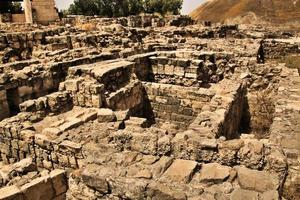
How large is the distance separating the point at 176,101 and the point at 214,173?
5.38 metres

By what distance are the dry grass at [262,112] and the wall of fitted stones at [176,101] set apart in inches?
69.7

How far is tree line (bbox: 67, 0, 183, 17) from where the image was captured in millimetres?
43156

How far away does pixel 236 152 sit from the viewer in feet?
14.5

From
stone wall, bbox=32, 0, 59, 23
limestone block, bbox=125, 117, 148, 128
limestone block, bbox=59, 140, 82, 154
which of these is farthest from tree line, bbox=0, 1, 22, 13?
limestone block, bbox=59, 140, 82, 154

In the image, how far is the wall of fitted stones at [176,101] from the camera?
892 cm

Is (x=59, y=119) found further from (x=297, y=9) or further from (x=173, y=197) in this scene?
(x=297, y=9)

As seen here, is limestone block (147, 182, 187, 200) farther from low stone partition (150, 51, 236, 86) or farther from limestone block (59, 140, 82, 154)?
low stone partition (150, 51, 236, 86)

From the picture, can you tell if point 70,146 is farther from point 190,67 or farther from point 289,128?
point 190,67

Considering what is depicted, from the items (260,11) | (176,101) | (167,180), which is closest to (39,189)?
(167,180)

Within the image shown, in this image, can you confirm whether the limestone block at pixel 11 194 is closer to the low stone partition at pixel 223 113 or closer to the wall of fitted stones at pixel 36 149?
the wall of fitted stones at pixel 36 149

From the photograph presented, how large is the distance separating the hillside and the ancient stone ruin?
35.9m

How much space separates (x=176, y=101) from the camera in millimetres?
9266

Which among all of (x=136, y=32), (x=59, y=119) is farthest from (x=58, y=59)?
(x=136, y=32)

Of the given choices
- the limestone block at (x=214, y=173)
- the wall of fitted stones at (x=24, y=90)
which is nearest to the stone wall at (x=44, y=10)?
the wall of fitted stones at (x=24, y=90)
